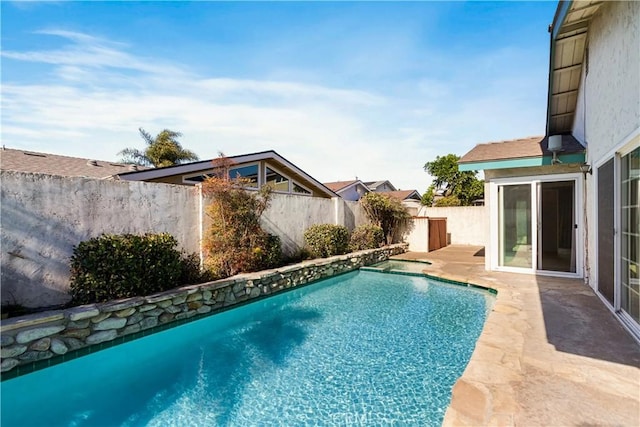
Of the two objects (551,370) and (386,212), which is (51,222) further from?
(386,212)

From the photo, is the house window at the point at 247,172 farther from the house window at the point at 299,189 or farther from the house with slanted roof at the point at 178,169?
the house window at the point at 299,189

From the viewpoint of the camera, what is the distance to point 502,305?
6930mm

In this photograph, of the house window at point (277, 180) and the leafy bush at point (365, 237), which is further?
the house window at point (277, 180)

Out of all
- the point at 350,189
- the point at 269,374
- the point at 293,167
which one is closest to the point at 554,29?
the point at 269,374

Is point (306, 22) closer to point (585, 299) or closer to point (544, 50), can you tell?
point (544, 50)

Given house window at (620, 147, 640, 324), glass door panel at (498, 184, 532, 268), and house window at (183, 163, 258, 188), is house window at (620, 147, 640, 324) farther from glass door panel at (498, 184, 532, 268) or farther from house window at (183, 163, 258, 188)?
house window at (183, 163, 258, 188)

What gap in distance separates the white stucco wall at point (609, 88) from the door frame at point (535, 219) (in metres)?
0.62

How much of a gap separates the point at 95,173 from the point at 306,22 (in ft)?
32.6

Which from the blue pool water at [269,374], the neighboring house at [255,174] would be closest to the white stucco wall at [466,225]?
the neighboring house at [255,174]

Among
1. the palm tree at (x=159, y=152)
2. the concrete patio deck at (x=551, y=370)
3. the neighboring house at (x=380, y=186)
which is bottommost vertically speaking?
the concrete patio deck at (x=551, y=370)

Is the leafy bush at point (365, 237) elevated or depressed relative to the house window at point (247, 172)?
depressed

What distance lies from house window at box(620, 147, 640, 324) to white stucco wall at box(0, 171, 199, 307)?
9.50 m

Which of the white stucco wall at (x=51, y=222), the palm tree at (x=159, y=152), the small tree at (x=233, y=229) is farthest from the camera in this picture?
the palm tree at (x=159, y=152)

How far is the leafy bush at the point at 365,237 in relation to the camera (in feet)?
49.8
